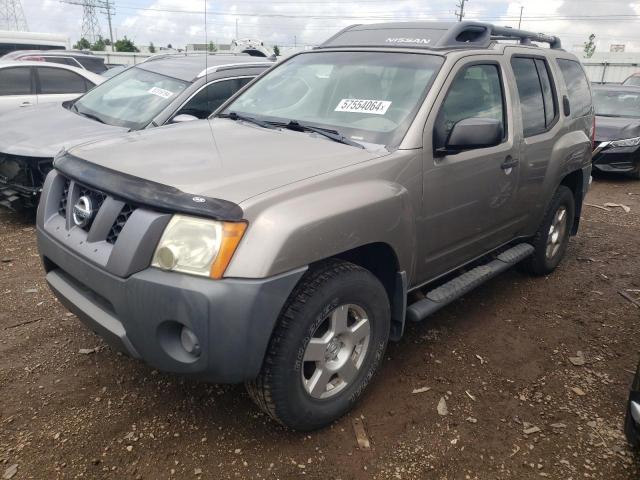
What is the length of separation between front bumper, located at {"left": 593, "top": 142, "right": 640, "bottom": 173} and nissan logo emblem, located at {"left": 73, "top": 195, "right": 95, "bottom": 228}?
859cm

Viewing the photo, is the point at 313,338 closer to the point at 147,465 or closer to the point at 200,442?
the point at 200,442

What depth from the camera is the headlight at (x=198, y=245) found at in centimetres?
204

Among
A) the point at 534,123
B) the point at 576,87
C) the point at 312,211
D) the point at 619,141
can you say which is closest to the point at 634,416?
the point at 312,211

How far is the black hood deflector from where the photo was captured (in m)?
2.05

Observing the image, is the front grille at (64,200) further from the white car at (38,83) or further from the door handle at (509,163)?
the white car at (38,83)

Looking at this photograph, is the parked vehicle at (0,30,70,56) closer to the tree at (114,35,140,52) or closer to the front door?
the front door

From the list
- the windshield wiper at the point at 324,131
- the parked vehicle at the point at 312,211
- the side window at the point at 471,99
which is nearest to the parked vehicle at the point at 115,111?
the parked vehicle at the point at 312,211

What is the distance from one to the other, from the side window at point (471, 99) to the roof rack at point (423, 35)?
8.3 inches

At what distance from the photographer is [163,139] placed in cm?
288

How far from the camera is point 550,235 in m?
4.57

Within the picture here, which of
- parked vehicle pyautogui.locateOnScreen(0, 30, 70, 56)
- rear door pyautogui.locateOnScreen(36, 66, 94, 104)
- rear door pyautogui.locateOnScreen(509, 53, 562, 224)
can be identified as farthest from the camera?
parked vehicle pyautogui.locateOnScreen(0, 30, 70, 56)

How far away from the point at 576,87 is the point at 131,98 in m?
4.39

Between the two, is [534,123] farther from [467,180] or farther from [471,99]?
[467,180]

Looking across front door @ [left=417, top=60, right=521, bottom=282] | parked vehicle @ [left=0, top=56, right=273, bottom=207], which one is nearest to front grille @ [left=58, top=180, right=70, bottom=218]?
front door @ [left=417, top=60, right=521, bottom=282]
